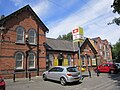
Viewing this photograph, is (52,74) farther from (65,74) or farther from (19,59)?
(19,59)

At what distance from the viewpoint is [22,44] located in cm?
2075

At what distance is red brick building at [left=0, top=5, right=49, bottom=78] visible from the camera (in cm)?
1922

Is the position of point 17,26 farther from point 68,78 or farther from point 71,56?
point 71,56

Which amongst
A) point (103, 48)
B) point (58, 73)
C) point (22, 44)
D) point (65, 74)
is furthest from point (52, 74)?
point (103, 48)

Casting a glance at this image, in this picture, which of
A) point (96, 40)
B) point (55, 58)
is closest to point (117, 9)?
point (55, 58)

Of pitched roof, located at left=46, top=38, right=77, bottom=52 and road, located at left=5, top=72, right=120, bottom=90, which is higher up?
pitched roof, located at left=46, top=38, right=77, bottom=52

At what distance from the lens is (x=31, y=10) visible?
2231 cm

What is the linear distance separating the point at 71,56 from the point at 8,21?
1358 centimetres

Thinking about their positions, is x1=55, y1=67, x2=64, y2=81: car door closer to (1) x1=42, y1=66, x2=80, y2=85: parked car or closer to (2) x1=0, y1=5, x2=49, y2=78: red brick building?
(1) x1=42, y1=66, x2=80, y2=85: parked car

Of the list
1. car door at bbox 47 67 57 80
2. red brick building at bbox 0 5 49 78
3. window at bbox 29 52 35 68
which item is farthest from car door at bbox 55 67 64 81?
window at bbox 29 52 35 68

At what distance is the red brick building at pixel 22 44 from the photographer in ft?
63.1

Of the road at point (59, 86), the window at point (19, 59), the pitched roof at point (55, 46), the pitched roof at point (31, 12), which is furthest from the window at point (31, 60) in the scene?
the road at point (59, 86)

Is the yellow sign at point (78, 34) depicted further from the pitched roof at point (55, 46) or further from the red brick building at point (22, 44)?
the pitched roof at point (55, 46)

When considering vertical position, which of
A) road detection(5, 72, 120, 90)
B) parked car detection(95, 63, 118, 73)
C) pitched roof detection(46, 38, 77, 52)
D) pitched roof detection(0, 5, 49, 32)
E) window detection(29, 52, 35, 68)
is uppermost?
pitched roof detection(0, 5, 49, 32)
